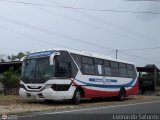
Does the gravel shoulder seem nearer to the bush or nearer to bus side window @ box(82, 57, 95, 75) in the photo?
bus side window @ box(82, 57, 95, 75)

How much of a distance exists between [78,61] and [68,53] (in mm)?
1204

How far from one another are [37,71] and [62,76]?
1.38 metres

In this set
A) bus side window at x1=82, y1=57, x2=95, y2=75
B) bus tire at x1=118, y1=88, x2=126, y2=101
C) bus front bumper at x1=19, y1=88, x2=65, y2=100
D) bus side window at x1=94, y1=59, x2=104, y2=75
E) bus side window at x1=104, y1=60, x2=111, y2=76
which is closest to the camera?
bus front bumper at x1=19, y1=88, x2=65, y2=100

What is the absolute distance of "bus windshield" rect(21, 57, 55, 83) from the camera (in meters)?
22.3

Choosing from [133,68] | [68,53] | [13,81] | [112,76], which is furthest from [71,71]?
A: [133,68]

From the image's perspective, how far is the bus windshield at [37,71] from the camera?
22.3 metres

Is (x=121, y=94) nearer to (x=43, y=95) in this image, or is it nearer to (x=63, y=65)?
(x=63, y=65)

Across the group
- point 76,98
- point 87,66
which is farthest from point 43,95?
point 87,66

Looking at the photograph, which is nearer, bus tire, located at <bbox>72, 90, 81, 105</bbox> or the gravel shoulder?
the gravel shoulder

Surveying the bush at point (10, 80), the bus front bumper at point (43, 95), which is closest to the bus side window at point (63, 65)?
the bus front bumper at point (43, 95)

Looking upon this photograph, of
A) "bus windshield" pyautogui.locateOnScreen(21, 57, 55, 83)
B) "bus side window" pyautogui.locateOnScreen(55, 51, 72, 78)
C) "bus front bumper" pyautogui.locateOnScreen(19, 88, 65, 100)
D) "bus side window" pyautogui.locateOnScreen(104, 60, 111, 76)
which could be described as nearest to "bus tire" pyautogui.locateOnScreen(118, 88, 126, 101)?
"bus side window" pyautogui.locateOnScreen(104, 60, 111, 76)

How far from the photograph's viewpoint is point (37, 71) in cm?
2272

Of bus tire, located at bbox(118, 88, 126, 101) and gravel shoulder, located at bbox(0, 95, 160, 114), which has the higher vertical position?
bus tire, located at bbox(118, 88, 126, 101)

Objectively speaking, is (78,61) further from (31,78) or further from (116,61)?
(116,61)
